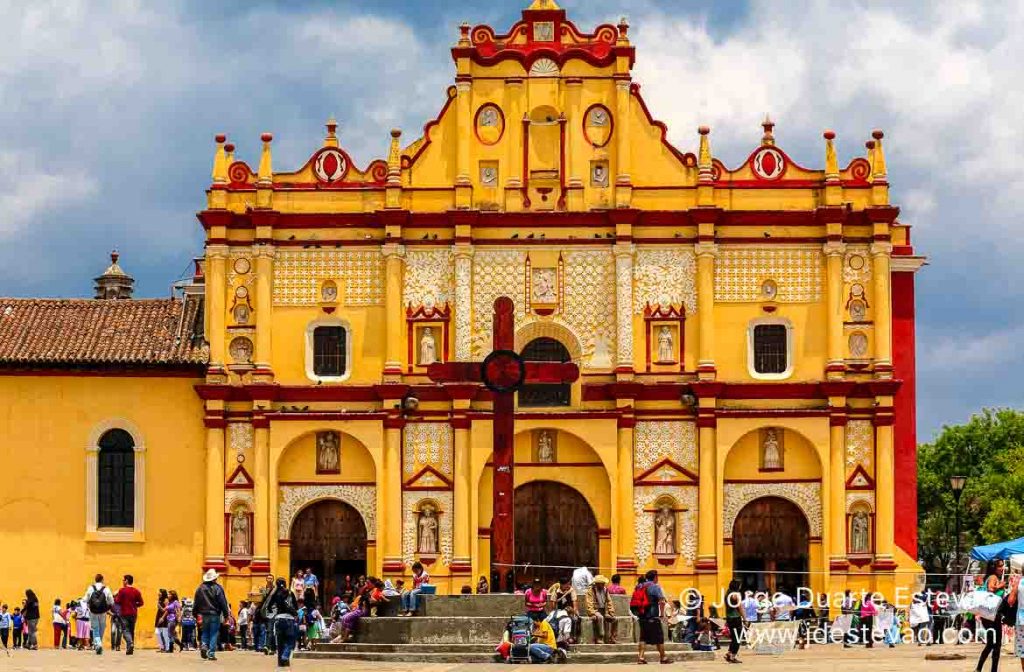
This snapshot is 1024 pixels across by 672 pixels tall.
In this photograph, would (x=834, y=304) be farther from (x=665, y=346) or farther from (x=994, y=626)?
(x=994, y=626)

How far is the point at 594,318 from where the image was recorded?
52875 mm

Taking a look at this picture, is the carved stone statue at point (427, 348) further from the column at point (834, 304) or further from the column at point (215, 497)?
the column at point (834, 304)

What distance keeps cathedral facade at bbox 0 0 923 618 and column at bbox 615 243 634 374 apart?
0.19ft

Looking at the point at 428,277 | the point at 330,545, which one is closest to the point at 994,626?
the point at 428,277

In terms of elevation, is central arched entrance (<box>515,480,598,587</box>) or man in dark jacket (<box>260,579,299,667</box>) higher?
central arched entrance (<box>515,480,598,587</box>)

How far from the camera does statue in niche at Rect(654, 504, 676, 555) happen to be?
2051 inches

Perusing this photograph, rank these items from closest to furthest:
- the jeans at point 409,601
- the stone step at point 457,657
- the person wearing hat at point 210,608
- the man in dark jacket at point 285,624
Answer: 1. the man in dark jacket at point 285,624
2. the stone step at point 457,657
3. the person wearing hat at point 210,608
4. the jeans at point 409,601

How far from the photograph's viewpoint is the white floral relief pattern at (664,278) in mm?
52812

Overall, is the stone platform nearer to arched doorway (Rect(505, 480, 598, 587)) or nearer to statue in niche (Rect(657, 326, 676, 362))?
arched doorway (Rect(505, 480, 598, 587))

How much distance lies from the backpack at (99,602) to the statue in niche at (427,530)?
10767 mm

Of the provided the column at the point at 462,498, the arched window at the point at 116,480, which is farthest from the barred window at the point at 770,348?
the arched window at the point at 116,480

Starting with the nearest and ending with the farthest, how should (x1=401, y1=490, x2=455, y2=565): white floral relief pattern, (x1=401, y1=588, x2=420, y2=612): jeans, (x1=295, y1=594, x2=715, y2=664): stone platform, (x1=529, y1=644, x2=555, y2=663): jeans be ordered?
(x1=529, y1=644, x2=555, y2=663): jeans < (x1=295, y1=594, x2=715, y2=664): stone platform < (x1=401, y1=588, x2=420, y2=612): jeans < (x1=401, y1=490, x2=455, y2=565): white floral relief pattern

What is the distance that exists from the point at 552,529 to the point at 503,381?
13.1 m

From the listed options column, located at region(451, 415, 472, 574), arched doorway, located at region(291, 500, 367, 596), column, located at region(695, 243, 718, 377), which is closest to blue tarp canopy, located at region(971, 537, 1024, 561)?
column, located at region(695, 243, 718, 377)
